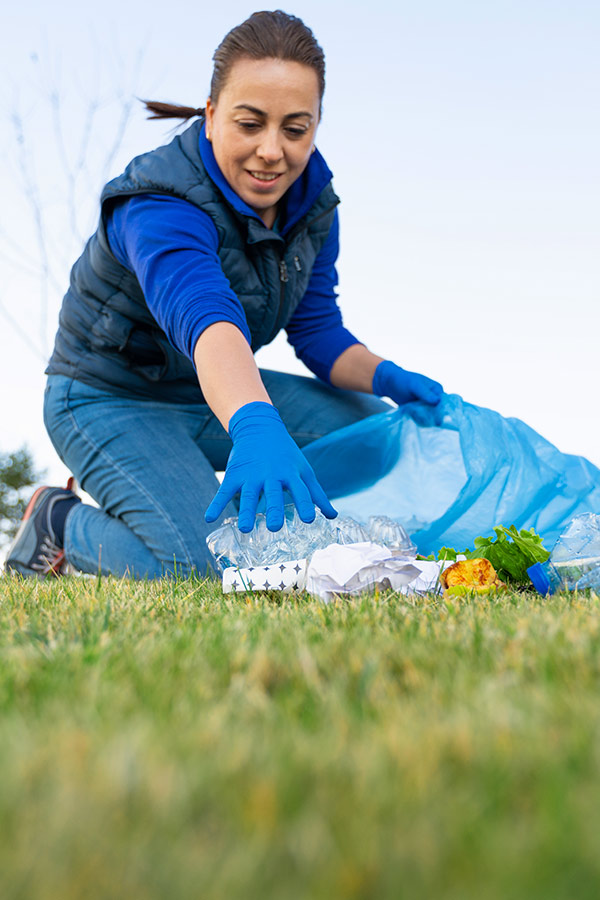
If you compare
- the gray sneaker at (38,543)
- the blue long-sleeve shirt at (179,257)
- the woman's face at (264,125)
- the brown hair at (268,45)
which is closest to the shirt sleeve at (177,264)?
the blue long-sleeve shirt at (179,257)

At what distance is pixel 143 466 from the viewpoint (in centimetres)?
269

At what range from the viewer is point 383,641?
0.99 m

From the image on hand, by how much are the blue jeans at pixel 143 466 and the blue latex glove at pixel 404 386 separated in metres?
0.29

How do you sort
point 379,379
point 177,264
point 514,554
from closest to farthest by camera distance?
point 514,554
point 177,264
point 379,379

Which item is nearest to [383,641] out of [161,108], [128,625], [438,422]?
[128,625]

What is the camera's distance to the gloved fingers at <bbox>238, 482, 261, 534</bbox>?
1.70m

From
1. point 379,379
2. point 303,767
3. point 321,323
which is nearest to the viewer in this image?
point 303,767

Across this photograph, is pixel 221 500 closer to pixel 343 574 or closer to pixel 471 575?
pixel 343 574

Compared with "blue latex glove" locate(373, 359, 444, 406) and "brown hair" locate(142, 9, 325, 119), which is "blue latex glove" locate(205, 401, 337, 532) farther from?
"brown hair" locate(142, 9, 325, 119)

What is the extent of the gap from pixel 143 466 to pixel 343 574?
1.31m

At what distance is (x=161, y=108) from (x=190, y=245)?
881 millimetres

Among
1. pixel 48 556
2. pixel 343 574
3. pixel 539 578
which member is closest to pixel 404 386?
pixel 539 578

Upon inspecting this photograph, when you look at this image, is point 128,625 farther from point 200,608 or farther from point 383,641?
point 383,641

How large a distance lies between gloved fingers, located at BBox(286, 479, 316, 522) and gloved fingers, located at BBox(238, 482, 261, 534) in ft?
0.27
